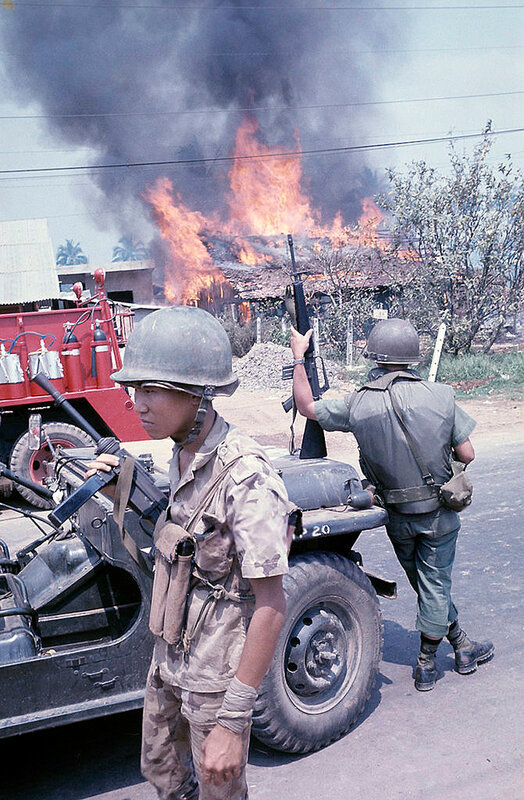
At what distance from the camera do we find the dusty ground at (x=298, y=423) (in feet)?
34.3

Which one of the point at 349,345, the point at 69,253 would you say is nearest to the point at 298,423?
the point at 349,345

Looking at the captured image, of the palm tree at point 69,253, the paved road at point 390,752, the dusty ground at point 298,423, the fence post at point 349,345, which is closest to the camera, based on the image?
the paved road at point 390,752

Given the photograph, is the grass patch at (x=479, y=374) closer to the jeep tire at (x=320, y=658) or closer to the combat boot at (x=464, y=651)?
the combat boot at (x=464, y=651)

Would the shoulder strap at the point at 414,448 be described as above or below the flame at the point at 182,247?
above

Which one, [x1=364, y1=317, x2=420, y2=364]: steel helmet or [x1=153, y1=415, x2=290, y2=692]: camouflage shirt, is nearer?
[x1=153, y1=415, x2=290, y2=692]: camouflage shirt

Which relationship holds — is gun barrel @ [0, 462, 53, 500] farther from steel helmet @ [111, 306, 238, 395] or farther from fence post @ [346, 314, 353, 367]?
fence post @ [346, 314, 353, 367]

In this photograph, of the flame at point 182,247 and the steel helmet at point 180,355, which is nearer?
the steel helmet at point 180,355

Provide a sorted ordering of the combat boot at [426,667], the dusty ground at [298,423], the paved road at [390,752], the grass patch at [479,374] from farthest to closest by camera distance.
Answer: the grass patch at [479,374]
the dusty ground at [298,423]
the combat boot at [426,667]
the paved road at [390,752]

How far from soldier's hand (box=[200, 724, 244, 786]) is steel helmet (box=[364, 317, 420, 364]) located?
2259 mm

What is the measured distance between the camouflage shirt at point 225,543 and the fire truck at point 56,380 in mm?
6291

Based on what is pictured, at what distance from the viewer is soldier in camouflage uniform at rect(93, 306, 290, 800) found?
1.94 m

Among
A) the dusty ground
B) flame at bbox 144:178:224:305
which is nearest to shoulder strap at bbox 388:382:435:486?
the dusty ground

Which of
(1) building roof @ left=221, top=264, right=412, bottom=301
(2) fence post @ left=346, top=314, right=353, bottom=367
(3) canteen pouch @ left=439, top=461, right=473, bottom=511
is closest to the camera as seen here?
(3) canteen pouch @ left=439, top=461, right=473, bottom=511

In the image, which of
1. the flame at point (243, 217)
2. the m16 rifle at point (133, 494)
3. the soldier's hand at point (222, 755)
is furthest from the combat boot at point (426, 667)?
the flame at point (243, 217)
